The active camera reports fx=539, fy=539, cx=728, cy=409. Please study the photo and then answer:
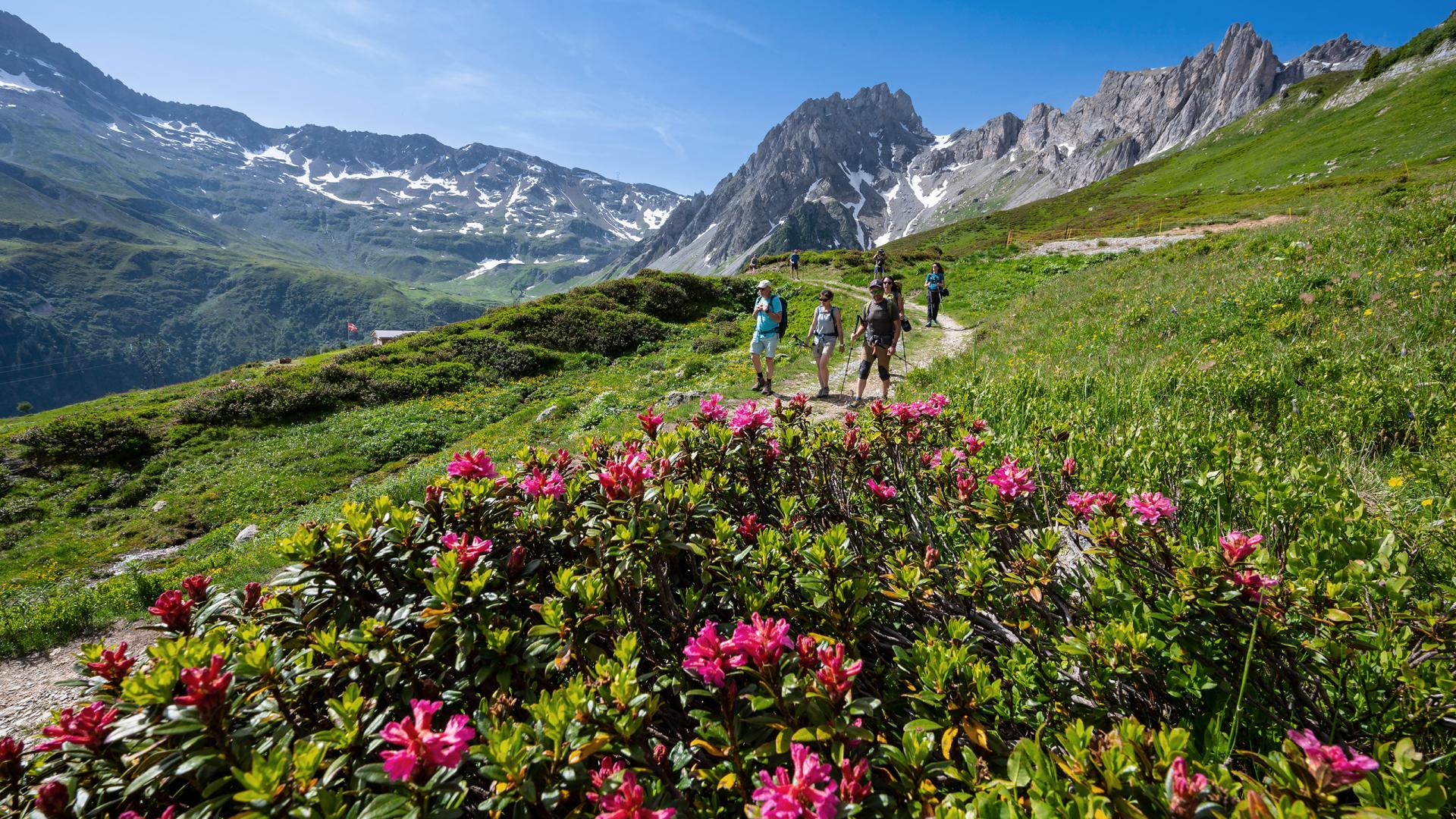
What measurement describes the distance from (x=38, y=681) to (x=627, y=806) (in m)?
9.63

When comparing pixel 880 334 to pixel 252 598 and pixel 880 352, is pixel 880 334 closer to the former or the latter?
pixel 880 352

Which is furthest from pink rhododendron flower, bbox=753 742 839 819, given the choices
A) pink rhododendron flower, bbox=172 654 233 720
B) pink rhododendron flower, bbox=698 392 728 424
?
pink rhododendron flower, bbox=698 392 728 424

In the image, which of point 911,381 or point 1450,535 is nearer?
point 1450,535

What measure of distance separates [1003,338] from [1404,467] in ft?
29.9

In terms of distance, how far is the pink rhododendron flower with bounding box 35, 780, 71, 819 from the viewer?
65.0 inches

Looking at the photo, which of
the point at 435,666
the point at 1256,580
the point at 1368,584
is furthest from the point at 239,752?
the point at 1368,584

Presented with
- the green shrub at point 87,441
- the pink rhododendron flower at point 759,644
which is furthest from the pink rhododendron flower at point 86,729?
the green shrub at point 87,441

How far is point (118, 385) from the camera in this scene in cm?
17875

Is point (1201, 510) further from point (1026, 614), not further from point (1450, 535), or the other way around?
point (1026, 614)

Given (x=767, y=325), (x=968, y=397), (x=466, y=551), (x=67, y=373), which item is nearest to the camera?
(x=466, y=551)

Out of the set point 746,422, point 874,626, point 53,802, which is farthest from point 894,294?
point 53,802

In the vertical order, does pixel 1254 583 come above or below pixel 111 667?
above

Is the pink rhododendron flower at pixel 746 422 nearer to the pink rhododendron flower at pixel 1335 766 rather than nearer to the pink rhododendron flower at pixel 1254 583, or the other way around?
the pink rhododendron flower at pixel 1254 583

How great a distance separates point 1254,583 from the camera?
1.84 meters
